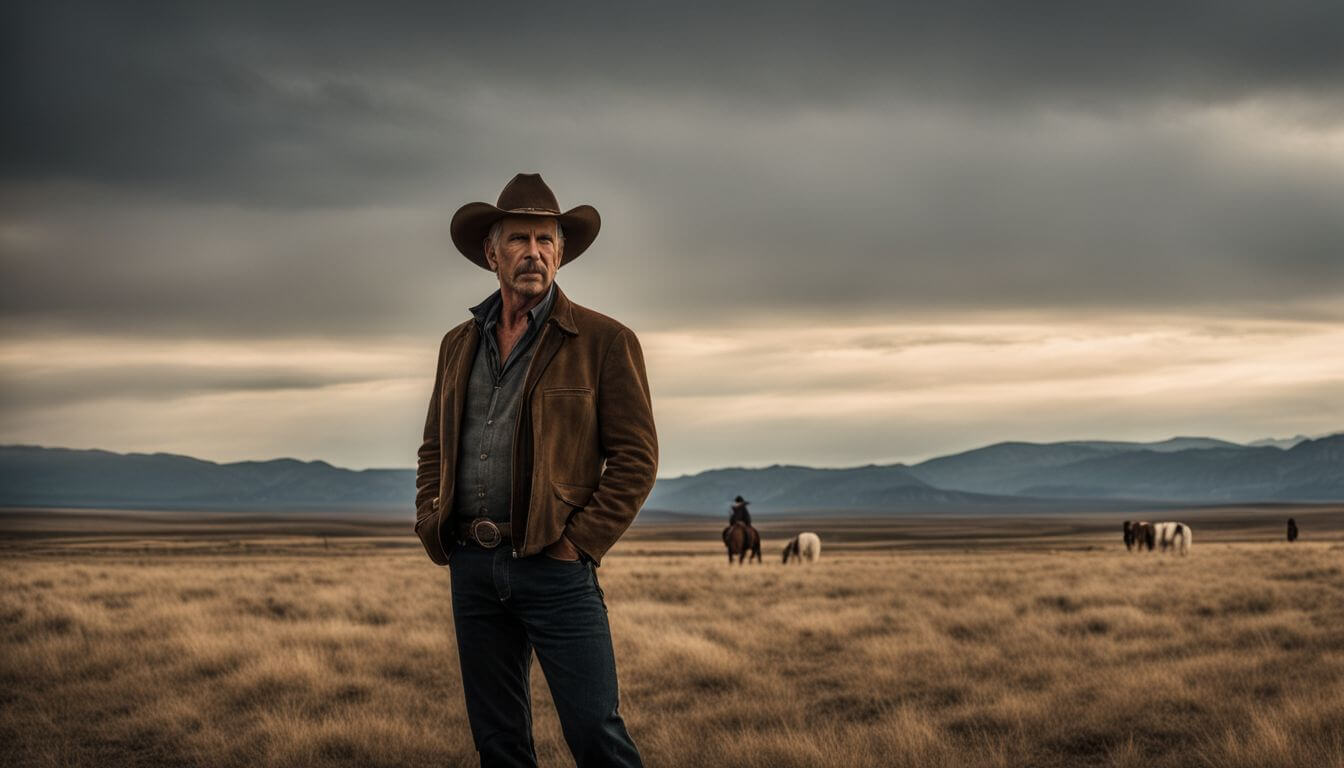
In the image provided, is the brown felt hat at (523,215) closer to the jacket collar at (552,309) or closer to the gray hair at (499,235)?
the gray hair at (499,235)

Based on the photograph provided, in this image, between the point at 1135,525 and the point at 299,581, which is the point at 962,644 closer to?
the point at 299,581

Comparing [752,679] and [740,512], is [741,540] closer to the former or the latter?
[740,512]

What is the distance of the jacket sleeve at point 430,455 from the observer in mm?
4117

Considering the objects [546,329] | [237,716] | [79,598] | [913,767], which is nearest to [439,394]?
[546,329]

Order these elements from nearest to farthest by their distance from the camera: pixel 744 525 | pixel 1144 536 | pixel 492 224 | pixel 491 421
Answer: pixel 491 421 → pixel 492 224 → pixel 744 525 → pixel 1144 536

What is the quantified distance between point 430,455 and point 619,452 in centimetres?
89

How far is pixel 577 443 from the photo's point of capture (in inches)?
146

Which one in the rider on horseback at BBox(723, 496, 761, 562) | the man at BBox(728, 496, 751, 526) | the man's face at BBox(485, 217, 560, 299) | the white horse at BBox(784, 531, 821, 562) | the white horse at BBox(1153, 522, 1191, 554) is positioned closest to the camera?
the man's face at BBox(485, 217, 560, 299)

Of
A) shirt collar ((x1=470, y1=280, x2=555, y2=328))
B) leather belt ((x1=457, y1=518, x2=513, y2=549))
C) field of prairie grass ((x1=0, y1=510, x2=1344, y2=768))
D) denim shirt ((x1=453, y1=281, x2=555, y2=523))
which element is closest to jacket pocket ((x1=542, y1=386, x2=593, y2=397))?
denim shirt ((x1=453, y1=281, x2=555, y2=523))

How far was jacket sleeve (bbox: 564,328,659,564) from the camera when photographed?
12.0 ft

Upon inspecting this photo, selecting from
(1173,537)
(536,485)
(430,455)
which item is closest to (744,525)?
(1173,537)

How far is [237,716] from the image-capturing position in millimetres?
8953

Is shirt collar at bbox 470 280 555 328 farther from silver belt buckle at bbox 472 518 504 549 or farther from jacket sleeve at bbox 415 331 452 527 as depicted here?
silver belt buckle at bbox 472 518 504 549

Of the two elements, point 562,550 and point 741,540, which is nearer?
point 562,550
